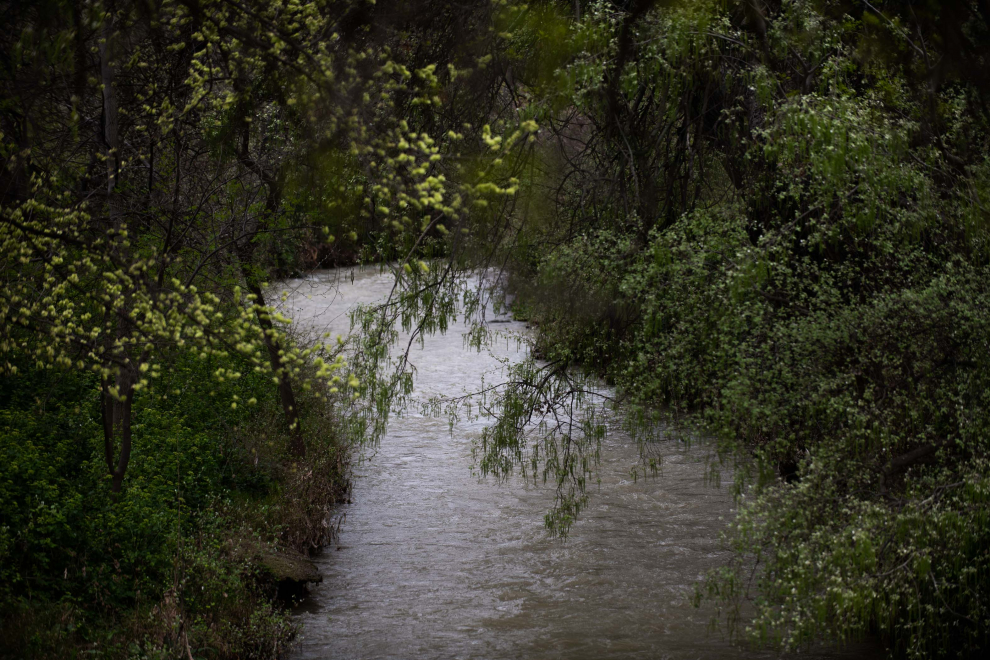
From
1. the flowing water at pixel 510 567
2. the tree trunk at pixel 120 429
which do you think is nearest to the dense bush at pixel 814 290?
the flowing water at pixel 510 567

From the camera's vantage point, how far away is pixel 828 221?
677 centimetres

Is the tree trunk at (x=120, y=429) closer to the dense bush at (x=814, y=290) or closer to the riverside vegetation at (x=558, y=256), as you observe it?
the riverside vegetation at (x=558, y=256)

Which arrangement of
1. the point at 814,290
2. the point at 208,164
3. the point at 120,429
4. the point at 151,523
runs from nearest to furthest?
the point at 814,290 < the point at 151,523 < the point at 120,429 < the point at 208,164

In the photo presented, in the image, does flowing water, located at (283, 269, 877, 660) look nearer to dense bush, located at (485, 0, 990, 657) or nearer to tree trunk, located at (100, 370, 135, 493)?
dense bush, located at (485, 0, 990, 657)

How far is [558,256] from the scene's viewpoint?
7.89 metres

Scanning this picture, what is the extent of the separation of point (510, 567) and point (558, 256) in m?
3.61

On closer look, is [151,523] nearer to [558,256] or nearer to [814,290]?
[558,256]

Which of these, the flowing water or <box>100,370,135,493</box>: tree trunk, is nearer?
<box>100,370,135,493</box>: tree trunk

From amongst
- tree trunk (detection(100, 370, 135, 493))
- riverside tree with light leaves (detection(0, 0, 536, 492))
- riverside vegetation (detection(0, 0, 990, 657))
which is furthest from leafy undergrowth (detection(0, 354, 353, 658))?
riverside tree with light leaves (detection(0, 0, 536, 492))

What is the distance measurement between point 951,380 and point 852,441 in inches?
28.7

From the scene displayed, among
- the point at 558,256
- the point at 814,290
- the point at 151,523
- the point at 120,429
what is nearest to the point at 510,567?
the point at 558,256

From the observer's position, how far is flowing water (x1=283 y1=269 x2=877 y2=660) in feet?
26.6

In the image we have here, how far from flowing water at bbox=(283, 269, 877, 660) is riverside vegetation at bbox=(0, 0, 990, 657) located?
2.30 feet

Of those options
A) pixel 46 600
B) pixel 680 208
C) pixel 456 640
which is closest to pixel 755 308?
pixel 680 208
